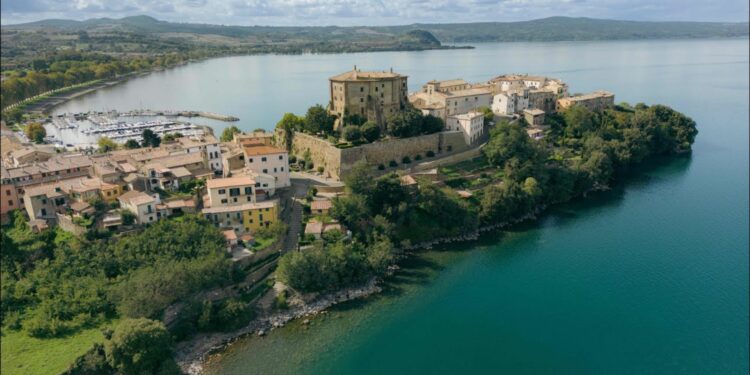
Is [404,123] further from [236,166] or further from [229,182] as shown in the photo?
[229,182]

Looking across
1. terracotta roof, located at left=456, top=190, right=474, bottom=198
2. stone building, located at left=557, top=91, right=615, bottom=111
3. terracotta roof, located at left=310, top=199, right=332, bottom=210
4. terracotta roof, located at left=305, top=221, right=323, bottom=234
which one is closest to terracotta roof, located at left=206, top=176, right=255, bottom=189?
terracotta roof, located at left=310, top=199, right=332, bottom=210

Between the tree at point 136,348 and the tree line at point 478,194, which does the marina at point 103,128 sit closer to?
the tree line at point 478,194

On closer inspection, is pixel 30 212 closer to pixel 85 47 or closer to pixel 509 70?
pixel 509 70

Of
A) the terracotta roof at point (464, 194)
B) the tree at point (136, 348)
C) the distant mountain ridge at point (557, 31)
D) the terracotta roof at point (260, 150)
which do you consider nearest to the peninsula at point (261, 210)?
the tree at point (136, 348)

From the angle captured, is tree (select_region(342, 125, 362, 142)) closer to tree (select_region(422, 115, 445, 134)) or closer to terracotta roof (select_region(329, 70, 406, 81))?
terracotta roof (select_region(329, 70, 406, 81))

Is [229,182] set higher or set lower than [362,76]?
lower

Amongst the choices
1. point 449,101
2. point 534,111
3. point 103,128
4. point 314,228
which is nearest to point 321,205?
point 314,228
